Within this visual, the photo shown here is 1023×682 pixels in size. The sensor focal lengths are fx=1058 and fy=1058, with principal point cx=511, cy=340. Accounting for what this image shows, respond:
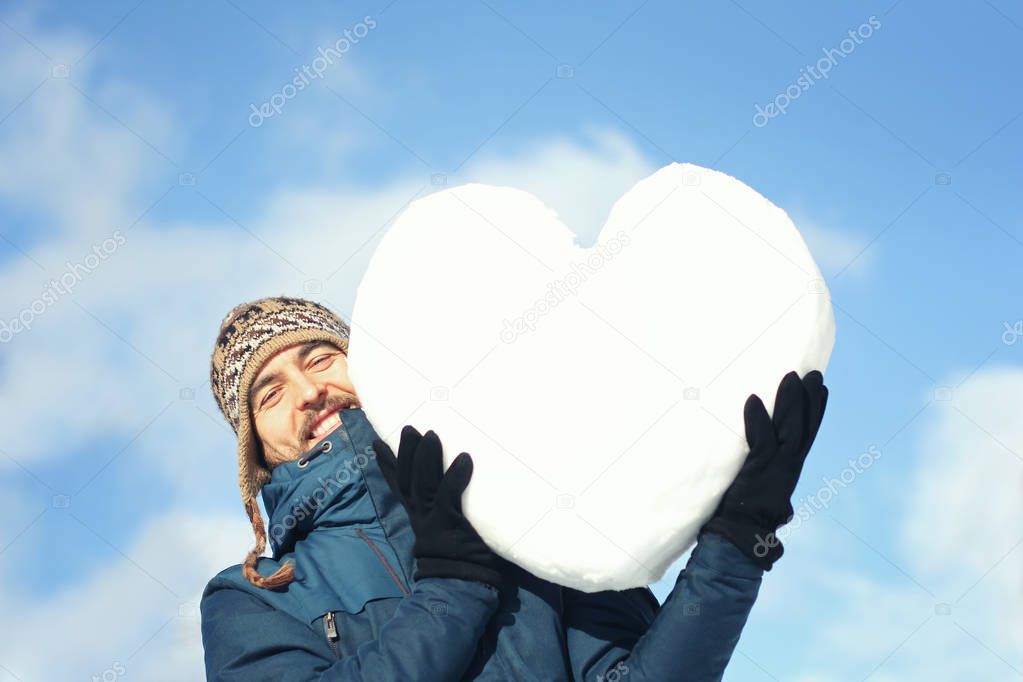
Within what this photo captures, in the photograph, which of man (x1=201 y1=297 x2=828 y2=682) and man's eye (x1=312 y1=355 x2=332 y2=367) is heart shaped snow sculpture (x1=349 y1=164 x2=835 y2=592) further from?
man's eye (x1=312 y1=355 x2=332 y2=367)

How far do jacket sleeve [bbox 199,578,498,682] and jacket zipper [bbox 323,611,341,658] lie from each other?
14mm

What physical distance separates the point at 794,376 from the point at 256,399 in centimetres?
174

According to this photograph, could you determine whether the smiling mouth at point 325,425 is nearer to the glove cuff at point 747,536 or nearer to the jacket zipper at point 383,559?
the jacket zipper at point 383,559

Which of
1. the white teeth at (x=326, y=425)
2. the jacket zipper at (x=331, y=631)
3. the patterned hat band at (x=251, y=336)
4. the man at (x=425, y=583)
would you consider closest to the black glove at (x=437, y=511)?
the man at (x=425, y=583)

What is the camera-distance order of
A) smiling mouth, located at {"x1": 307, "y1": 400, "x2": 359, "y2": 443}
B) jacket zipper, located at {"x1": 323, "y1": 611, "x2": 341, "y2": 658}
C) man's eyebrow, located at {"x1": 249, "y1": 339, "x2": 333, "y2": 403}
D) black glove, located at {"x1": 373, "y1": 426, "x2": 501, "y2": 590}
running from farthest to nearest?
man's eyebrow, located at {"x1": 249, "y1": 339, "x2": 333, "y2": 403} < smiling mouth, located at {"x1": 307, "y1": 400, "x2": 359, "y2": 443} < jacket zipper, located at {"x1": 323, "y1": 611, "x2": 341, "y2": 658} < black glove, located at {"x1": 373, "y1": 426, "x2": 501, "y2": 590}

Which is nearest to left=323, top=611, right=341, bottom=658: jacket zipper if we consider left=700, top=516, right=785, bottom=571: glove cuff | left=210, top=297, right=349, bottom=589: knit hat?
left=210, top=297, right=349, bottom=589: knit hat

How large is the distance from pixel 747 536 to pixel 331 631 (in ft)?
3.75

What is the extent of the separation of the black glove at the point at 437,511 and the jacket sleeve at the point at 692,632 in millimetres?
379

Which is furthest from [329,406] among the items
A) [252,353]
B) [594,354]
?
[594,354]

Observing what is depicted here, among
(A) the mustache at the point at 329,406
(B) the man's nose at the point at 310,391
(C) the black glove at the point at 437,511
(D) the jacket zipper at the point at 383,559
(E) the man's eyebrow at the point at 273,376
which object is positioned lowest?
(D) the jacket zipper at the point at 383,559

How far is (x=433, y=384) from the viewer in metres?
2.62

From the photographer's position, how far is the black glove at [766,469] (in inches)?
102

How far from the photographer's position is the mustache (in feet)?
10.7

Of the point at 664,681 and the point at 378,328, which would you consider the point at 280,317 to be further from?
the point at 664,681
